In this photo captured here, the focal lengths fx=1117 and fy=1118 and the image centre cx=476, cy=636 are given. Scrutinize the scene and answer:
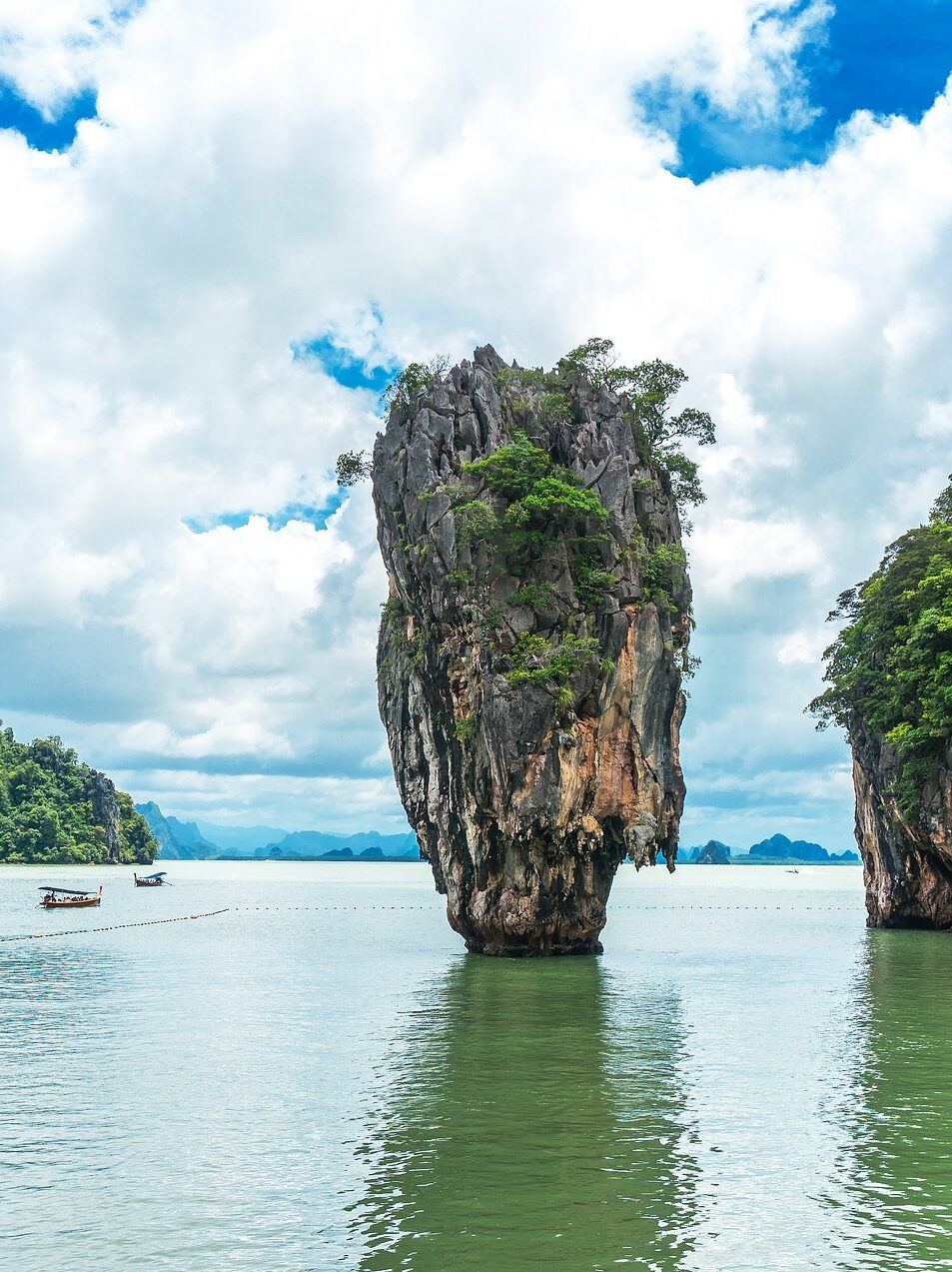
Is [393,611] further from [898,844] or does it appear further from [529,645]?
[898,844]

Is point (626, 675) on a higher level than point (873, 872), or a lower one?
higher

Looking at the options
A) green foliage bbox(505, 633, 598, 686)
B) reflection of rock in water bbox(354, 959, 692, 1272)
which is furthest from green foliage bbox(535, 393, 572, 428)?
reflection of rock in water bbox(354, 959, 692, 1272)

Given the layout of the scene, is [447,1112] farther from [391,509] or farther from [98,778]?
[98,778]

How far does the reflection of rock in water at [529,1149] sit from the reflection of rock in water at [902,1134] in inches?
89.7

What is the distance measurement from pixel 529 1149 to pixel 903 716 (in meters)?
37.4

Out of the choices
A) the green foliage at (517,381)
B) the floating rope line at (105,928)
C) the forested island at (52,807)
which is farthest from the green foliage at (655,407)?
the forested island at (52,807)

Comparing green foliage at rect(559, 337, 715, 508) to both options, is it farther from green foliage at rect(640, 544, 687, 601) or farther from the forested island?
the forested island

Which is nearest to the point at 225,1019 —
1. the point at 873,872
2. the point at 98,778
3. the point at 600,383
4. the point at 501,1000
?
the point at 501,1000

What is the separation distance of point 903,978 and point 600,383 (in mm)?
24137

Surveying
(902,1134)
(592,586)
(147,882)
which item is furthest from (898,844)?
(147,882)

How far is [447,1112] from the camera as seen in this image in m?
18.2

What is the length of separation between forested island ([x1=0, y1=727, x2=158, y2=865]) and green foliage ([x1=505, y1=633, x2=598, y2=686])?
390 ft

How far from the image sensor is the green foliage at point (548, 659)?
36938 millimetres

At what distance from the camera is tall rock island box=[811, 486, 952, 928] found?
151 feet
